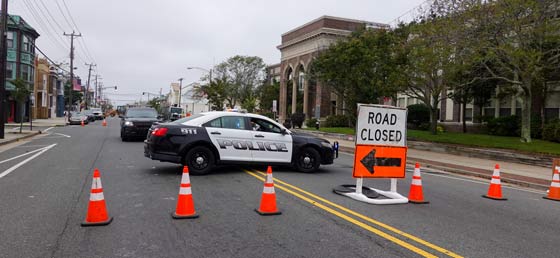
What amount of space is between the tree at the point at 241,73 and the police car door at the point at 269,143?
5505 centimetres

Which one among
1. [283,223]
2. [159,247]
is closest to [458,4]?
[283,223]

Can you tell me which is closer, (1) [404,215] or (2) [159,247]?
(2) [159,247]

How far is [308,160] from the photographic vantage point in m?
11.5

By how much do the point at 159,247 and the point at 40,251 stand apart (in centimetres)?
128

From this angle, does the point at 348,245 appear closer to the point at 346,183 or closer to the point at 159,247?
the point at 159,247

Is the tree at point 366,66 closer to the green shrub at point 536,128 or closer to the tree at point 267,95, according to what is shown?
the green shrub at point 536,128

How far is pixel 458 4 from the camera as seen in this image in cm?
1914

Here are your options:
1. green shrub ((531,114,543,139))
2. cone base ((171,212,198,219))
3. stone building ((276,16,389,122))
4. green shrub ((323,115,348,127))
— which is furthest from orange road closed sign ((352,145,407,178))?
stone building ((276,16,389,122))

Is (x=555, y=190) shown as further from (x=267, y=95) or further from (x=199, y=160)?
(x=267, y=95)

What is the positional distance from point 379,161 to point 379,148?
253mm

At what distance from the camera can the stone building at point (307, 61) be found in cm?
4828


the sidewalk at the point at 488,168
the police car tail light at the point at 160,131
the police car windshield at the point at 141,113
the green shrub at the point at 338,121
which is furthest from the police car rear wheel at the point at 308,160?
the green shrub at the point at 338,121

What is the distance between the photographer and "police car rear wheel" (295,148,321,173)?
1140cm

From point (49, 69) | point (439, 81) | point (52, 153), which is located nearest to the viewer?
point (52, 153)
